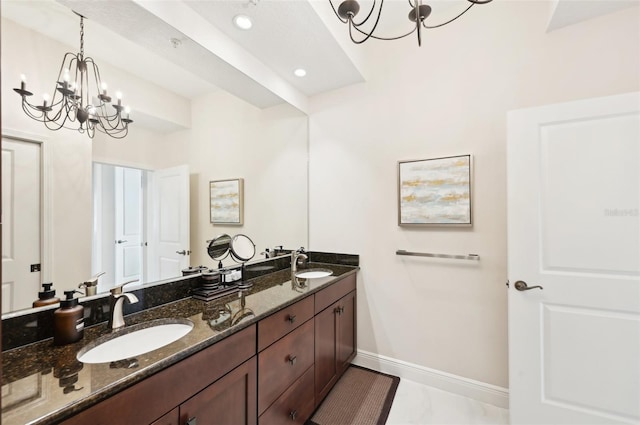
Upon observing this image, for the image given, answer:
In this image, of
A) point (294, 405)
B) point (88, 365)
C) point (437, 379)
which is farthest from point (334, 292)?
point (88, 365)

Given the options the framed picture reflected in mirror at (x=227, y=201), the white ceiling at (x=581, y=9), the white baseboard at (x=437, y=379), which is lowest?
the white baseboard at (x=437, y=379)

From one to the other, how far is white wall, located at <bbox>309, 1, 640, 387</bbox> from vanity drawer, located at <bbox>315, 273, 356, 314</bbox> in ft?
0.50

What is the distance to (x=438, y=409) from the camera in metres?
2.07

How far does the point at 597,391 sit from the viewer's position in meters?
1.68

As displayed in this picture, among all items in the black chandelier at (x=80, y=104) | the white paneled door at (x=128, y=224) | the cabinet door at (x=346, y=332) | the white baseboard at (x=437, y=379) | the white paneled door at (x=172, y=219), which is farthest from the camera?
the cabinet door at (x=346, y=332)

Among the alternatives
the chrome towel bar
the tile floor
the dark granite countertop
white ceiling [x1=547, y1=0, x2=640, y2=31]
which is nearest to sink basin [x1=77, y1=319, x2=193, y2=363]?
the dark granite countertop

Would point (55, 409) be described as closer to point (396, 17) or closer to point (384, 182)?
point (384, 182)

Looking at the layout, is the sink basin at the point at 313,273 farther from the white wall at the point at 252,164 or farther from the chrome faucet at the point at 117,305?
the chrome faucet at the point at 117,305

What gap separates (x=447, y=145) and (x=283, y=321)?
174 centimetres

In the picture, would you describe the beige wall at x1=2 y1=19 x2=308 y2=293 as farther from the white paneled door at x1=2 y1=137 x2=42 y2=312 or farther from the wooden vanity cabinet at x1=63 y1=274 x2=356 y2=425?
the wooden vanity cabinet at x1=63 y1=274 x2=356 y2=425

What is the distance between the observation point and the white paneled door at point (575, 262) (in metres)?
1.63

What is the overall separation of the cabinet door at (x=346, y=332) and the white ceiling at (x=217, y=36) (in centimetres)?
183

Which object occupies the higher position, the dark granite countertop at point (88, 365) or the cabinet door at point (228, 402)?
the dark granite countertop at point (88, 365)

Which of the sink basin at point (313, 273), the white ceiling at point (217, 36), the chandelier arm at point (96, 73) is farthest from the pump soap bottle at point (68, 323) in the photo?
the sink basin at point (313, 273)
